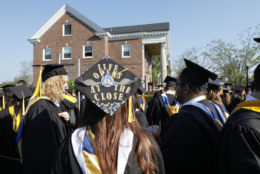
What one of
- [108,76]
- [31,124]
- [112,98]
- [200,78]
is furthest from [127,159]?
[200,78]

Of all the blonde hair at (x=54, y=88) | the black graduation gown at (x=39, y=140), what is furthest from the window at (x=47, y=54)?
the black graduation gown at (x=39, y=140)

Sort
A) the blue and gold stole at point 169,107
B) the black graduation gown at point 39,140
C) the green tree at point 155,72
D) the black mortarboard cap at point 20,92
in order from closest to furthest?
the black graduation gown at point 39,140 < the black mortarboard cap at point 20,92 < the blue and gold stole at point 169,107 < the green tree at point 155,72

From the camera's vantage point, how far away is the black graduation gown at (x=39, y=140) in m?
2.37

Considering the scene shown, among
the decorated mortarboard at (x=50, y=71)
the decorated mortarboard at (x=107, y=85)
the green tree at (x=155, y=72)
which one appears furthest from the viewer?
the green tree at (x=155, y=72)

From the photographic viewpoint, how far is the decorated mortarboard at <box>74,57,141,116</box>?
1.56 metres

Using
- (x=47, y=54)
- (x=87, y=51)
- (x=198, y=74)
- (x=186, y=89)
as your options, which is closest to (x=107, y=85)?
(x=186, y=89)

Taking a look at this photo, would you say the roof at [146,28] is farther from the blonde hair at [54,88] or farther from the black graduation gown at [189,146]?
the black graduation gown at [189,146]

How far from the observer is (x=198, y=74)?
2.75 meters

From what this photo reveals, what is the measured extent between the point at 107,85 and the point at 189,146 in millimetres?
1196

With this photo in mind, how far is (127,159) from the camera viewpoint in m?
1.49

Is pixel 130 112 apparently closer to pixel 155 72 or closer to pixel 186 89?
pixel 186 89

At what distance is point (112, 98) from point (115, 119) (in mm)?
174

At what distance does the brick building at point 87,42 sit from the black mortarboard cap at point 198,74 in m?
20.8

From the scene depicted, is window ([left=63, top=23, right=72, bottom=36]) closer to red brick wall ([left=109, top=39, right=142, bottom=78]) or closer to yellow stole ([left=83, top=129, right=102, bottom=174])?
red brick wall ([left=109, top=39, right=142, bottom=78])
